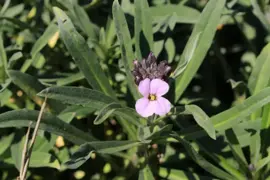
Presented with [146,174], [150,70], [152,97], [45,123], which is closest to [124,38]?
[150,70]

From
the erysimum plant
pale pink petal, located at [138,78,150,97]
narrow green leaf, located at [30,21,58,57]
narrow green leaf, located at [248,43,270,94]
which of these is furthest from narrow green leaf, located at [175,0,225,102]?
narrow green leaf, located at [30,21,58,57]

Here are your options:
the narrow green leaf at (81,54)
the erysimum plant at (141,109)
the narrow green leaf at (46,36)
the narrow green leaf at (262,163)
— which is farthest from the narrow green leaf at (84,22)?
the narrow green leaf at (262,163)

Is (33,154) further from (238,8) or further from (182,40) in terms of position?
(238,8)

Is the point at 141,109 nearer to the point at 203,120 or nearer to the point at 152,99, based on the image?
the point at 152,99

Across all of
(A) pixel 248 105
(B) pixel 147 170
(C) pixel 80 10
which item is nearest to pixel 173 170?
(B) pixel 147 170

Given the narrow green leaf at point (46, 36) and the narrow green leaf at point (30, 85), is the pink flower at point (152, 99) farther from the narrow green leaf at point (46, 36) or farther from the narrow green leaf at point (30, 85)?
the narrow green leaf at point (46, 36)
